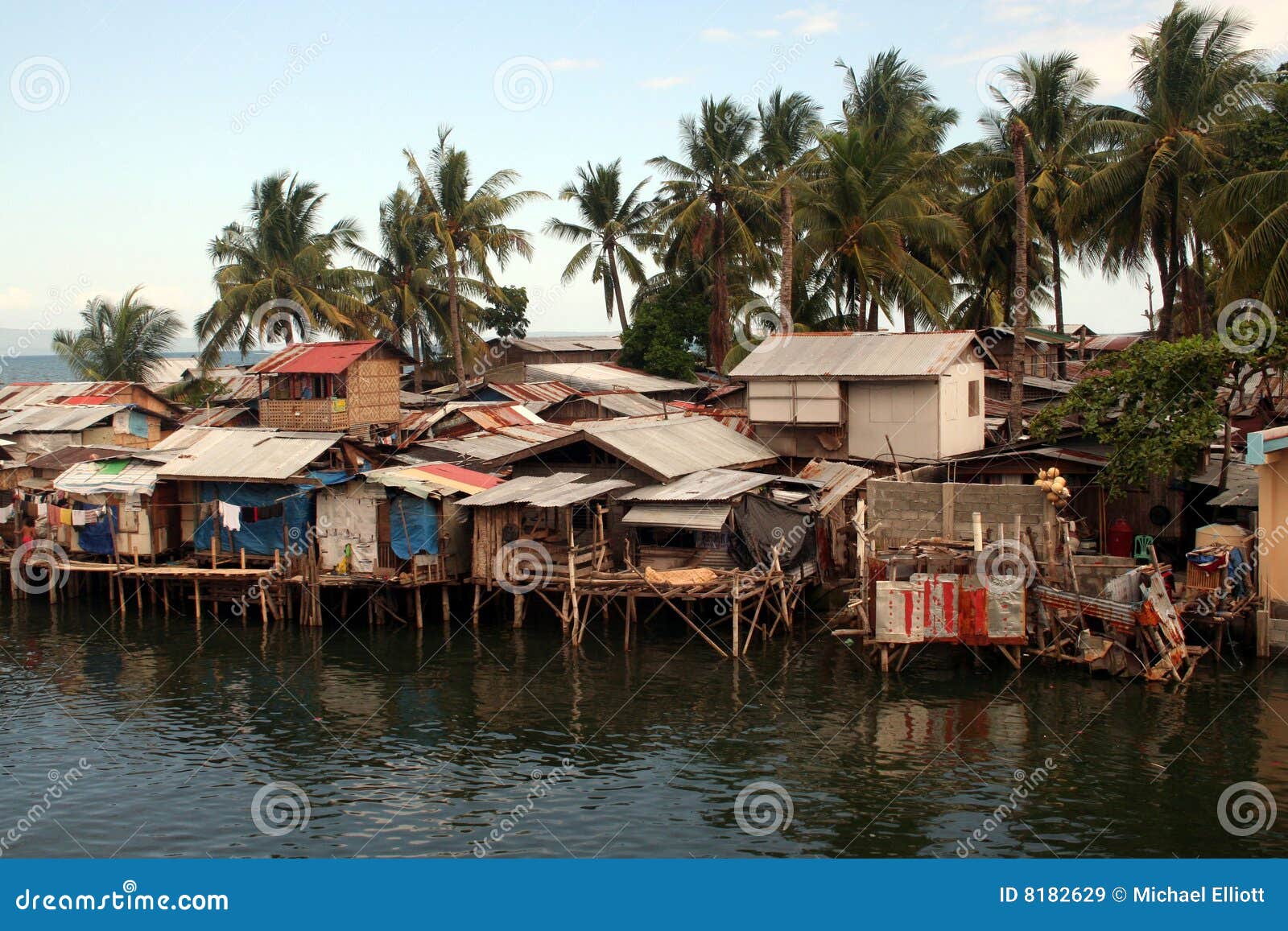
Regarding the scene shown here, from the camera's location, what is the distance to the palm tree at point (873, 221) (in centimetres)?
3794

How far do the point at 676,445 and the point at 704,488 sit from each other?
3671 millimetres

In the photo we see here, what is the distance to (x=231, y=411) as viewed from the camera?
4138cm

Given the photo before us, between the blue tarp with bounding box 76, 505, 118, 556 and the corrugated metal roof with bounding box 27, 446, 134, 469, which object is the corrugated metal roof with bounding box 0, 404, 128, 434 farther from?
the blue tarp with bounding box 76, 505, 118, 556

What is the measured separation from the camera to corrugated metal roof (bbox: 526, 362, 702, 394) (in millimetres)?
46375

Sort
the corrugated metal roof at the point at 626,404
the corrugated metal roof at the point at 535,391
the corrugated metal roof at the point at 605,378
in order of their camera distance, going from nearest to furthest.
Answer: the corrugated metal roof at the point at 626,404 → the corrugated metal roof at the point at 535,391 → the corrugated metal roof at the point at 605,378

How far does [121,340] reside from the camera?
4812cm

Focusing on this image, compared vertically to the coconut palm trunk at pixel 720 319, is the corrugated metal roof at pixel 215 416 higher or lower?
lower

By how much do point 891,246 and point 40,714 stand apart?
27123 mm

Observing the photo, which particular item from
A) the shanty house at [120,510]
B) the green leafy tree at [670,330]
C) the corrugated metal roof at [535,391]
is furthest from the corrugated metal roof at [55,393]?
the green leafy tree at [670,330]

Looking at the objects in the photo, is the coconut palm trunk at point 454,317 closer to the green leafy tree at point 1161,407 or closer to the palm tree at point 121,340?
the palm tree at point 121,340

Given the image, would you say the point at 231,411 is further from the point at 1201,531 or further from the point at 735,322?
the point at 1201,531

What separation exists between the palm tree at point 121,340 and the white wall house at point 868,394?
90.8ft

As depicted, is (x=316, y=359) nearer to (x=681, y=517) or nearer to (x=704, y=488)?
(x=704, y=488)

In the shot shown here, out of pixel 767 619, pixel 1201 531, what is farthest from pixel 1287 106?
pixel 767 619
